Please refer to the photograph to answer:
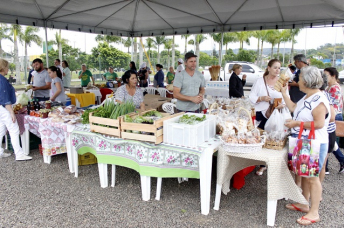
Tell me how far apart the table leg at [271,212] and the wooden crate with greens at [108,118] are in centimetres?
165

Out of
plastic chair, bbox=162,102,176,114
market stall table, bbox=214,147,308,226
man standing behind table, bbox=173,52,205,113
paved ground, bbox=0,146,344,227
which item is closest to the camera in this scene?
market stall table, bbox=214,147,308,226

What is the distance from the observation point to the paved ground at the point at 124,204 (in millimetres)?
2594

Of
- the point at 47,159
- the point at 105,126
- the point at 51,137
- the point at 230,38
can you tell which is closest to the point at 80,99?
the point at 47,159

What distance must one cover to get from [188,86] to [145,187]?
4.58ft

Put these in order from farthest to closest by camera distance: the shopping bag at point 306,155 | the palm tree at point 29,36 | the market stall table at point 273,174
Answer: the palm tree at point 29,36
the market stall table at point 273,174
the shopping bag at point 306,155

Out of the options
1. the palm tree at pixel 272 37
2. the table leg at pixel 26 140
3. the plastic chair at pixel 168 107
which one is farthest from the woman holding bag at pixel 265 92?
the palm tree at pixel 272 37

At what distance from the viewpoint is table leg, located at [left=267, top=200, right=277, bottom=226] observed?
2389 mm

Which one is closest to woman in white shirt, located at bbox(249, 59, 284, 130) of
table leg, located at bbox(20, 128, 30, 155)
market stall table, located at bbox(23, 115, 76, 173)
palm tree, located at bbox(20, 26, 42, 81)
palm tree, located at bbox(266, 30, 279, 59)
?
market stall table, located at bbox(23, 115, 76, 173)

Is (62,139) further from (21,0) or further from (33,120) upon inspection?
(21,0)

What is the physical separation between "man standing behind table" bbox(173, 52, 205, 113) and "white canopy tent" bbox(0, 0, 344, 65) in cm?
394

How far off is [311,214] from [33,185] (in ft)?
10.9

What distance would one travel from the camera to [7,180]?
3.56m

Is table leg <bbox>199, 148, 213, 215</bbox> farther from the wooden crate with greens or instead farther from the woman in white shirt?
the woman in white shirt

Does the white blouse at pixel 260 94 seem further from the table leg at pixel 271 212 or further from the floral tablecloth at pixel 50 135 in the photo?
the floral tablecloth at pixel 50 135
